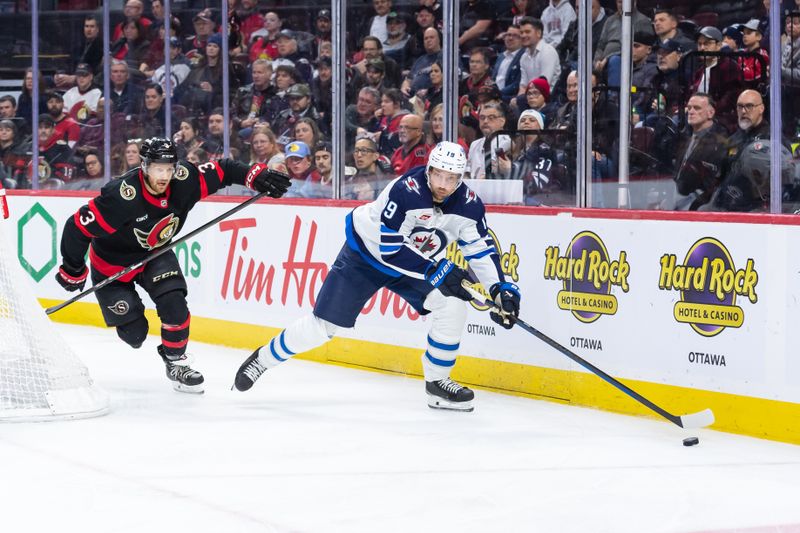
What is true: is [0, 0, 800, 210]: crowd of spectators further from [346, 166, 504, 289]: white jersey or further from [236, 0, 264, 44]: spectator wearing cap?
[346, 166, 504, 289]: white jersey

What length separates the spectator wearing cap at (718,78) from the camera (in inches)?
199

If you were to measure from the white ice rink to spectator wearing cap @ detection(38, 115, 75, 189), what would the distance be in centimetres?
327

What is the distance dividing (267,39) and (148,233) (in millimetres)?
2467

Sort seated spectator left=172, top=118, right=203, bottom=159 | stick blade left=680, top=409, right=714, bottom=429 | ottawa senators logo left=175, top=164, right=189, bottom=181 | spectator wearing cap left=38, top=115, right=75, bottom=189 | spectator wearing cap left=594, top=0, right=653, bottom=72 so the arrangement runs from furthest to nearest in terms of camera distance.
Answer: spectator wearing cap left=38, top=115, right=75, bottom=189, seated spectator left=172, top=118, right=203, bottom=159, spectator wearing cap left=594, top=0, right=653, bottom=72, ottawa senators logo left=175, top=164, right=189, bottom=181, stick blade left=680, top=409, right=714, bottom=429

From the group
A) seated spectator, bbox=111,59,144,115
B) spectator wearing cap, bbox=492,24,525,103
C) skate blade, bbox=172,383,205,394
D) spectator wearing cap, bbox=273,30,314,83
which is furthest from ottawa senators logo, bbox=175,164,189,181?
seated spectator, bbox=111,59,144,115

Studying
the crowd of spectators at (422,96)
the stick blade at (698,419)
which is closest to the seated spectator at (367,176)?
the crowd of spectators at (422,96)

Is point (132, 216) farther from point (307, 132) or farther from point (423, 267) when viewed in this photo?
point (307, 132)

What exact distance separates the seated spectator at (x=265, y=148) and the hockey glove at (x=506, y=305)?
8.65 feet

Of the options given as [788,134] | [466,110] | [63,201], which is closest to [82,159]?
[63,201]

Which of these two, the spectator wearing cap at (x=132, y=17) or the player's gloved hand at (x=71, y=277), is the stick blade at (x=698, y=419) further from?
the spectator wearing cap at (x=132, y=17)

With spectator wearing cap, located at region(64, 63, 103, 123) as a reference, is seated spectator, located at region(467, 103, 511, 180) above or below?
below

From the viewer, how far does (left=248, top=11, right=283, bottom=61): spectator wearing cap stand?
708 centimetres

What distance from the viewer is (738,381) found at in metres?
A: 4.19

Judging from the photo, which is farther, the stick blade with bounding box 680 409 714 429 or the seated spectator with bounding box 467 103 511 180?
the seated spectator with bounding box 467 103 511 180
